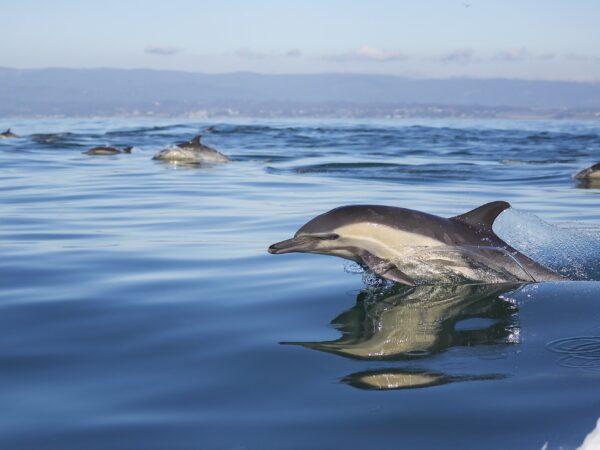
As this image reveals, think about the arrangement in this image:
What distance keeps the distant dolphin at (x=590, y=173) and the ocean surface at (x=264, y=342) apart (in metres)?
8.21

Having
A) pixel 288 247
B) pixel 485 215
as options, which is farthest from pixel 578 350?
pixel 288 247

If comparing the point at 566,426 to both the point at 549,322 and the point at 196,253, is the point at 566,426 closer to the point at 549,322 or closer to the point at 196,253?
the point at 549,322

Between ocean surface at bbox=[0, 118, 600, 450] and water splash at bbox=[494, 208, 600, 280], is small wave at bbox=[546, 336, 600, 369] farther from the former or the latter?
water splash at bbox=[494, 208, 600, 280]

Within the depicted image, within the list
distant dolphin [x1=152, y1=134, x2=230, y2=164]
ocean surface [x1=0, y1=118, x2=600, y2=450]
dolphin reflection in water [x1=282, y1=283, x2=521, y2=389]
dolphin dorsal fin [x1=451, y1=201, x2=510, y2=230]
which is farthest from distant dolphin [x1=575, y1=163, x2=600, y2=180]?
dolphin reflection in water [x1=282, y1=283, x2=521, y2=389]

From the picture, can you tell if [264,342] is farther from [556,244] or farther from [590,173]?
[590,173]

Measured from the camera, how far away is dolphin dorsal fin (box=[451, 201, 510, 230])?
8227mm

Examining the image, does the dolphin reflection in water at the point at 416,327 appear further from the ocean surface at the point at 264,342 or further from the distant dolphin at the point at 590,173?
the distant dolphin at the point at 590,173

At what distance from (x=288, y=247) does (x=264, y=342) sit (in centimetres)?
178

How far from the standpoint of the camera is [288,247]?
7867 mm

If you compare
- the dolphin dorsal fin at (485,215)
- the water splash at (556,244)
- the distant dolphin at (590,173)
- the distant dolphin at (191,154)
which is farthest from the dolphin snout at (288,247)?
the distant dolphin at (191,154)

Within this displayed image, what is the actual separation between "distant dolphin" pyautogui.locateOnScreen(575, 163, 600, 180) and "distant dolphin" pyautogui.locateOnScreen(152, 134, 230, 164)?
1125cm

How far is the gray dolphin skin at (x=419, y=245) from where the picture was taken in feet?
26.2

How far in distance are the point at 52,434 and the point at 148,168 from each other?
68.7 ft

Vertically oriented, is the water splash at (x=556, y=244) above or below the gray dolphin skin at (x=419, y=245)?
below
